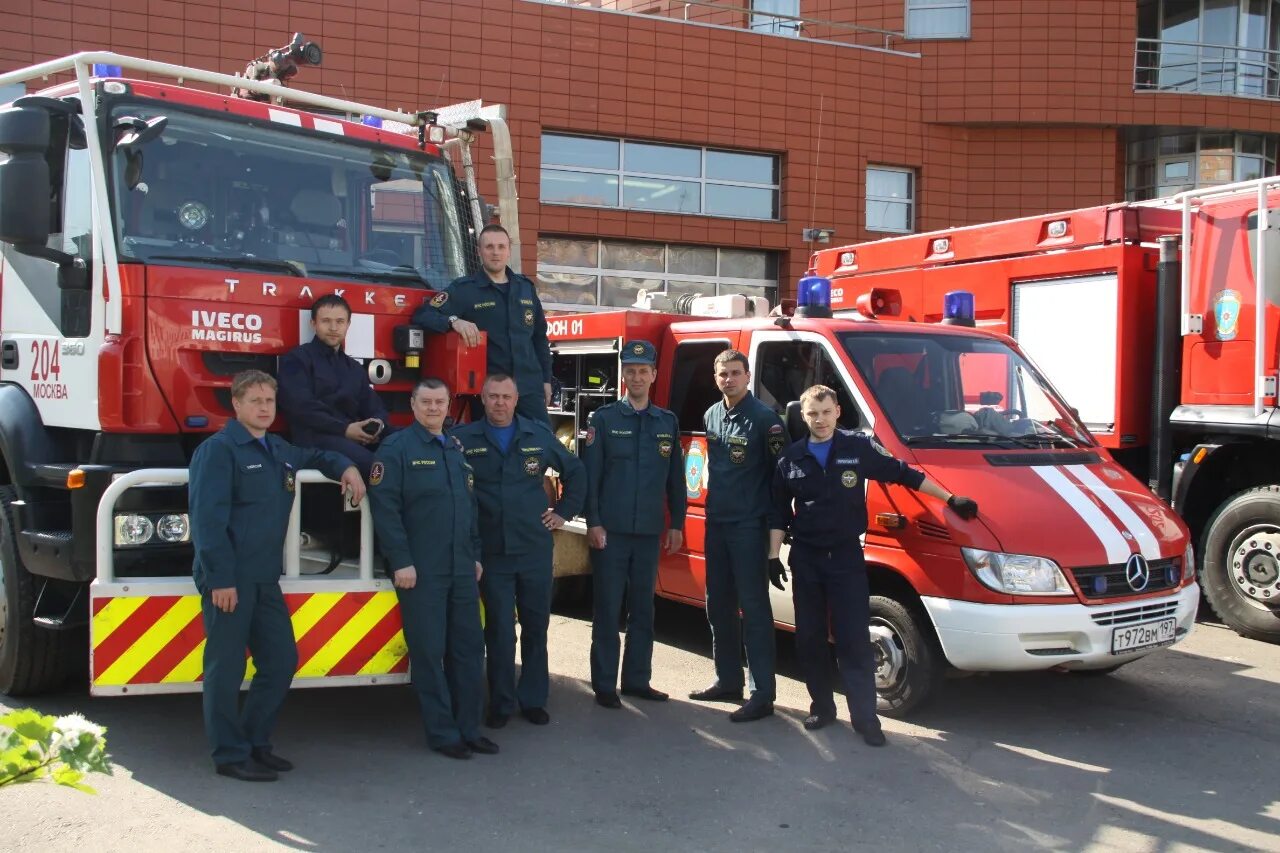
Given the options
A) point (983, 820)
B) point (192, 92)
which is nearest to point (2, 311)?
point (192, 92)

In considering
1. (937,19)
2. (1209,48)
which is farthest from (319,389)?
(1209,48)

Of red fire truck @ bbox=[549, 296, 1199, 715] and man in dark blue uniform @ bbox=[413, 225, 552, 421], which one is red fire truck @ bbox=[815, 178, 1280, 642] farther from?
man in dark blue uniform @ bbox=[413, 225, 552, 421]

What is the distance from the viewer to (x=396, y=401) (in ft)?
19.6

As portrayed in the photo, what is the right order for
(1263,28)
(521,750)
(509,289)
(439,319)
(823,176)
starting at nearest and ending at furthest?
(521,750), (439,319), (509,289), (823,176), (1263,28)

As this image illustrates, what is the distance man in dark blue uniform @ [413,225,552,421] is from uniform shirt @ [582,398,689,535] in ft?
1.23

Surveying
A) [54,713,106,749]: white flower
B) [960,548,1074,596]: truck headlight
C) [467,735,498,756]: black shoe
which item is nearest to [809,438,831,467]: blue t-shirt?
[960,548,1074,596]: truck headlight

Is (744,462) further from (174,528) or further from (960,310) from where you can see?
(174,528)

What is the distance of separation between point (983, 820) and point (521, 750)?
202cm

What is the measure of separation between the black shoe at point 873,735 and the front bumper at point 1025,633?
0.48 meters

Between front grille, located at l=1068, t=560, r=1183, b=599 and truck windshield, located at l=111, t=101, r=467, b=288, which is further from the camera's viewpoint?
front grille, located at l=1068, t=560, r=1183, b=599

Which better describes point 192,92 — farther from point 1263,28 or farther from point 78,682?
point 1263,28

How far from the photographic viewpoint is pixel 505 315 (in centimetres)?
618

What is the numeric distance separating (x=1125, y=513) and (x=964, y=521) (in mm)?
960

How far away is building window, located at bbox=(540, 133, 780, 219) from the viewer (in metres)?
19.1
